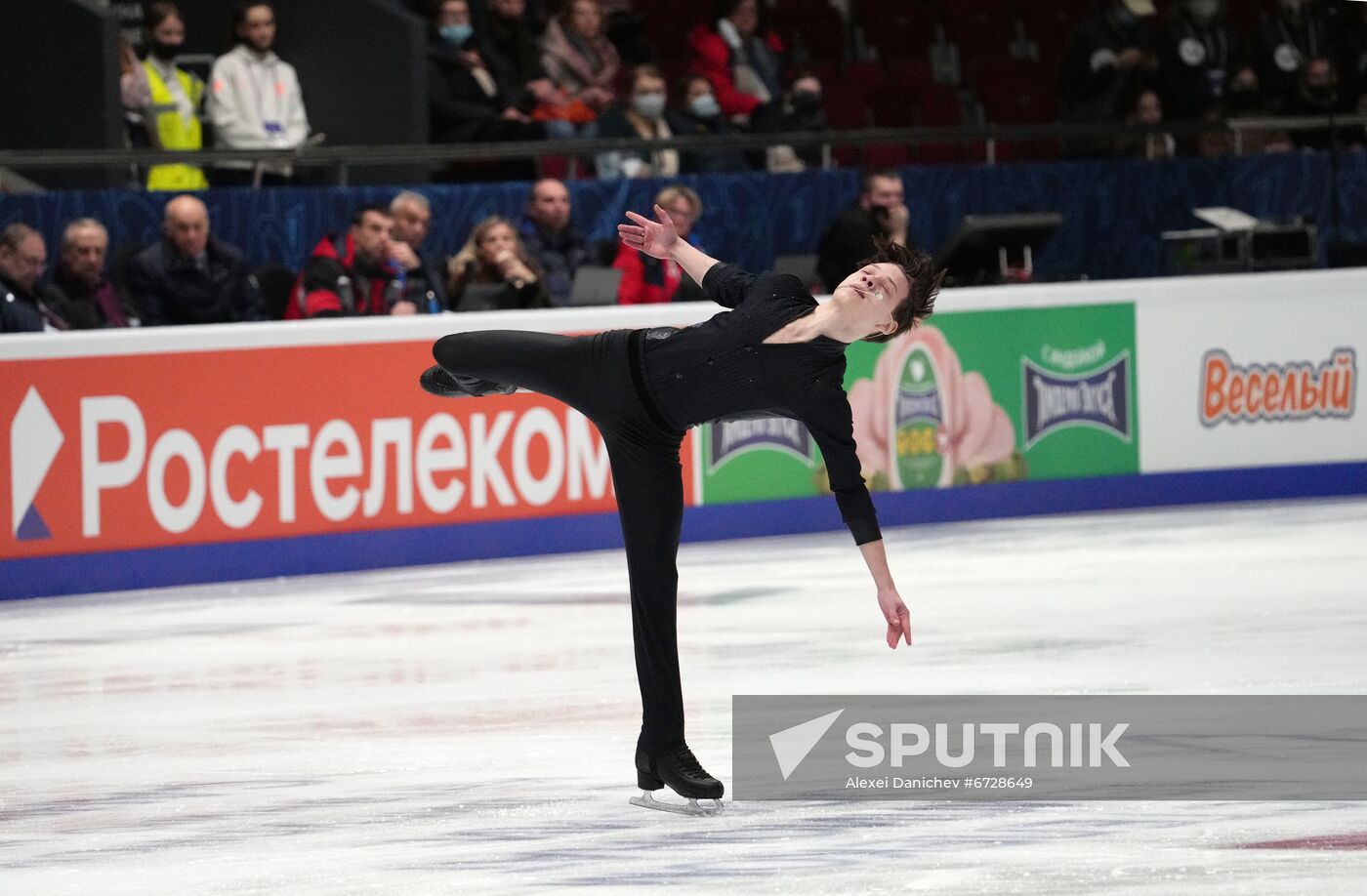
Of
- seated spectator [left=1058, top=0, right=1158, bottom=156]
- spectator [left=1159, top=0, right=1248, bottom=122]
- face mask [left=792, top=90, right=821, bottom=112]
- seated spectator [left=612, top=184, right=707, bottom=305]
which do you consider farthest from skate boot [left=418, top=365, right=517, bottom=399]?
spectator [left=1159, top=0, right=1248, bottom=122]

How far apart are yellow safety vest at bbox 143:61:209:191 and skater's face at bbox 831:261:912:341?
21.7 feet

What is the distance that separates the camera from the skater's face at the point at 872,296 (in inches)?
211

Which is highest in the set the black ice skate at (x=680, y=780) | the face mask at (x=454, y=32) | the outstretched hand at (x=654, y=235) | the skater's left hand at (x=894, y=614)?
the face mask at (x=454, y=32)

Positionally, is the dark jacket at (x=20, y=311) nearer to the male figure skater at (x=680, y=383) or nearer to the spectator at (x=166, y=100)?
the spectator at (x=166, y=100)

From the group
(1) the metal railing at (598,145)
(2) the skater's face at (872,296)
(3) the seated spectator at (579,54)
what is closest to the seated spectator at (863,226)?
(1) the metal railing at (598,145)

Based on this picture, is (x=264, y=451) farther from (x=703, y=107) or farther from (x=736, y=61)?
(x=736, y=61)

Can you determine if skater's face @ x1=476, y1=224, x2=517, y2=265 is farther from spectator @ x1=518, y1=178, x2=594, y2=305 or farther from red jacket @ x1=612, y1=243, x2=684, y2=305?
red jacket @ x1=612, y1=243, x2=684, y2=305

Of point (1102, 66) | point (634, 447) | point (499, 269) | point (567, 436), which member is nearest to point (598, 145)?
→ point (499, 269)

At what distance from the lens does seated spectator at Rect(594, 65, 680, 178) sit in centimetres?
1259

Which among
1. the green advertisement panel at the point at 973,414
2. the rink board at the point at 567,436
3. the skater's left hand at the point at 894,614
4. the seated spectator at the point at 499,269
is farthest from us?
the green advertisement panel at the point at 973,414

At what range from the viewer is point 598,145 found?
39.7ft

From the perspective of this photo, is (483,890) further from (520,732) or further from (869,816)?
(520,732)

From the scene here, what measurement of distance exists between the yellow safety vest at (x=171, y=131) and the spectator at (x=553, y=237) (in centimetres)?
158

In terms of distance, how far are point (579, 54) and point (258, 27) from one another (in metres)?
2.11
